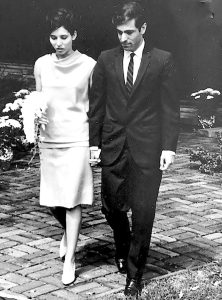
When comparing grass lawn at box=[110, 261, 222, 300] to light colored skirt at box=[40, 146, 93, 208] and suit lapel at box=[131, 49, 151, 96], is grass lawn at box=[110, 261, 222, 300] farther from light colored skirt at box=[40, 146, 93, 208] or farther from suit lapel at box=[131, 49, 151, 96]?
suit lapel at box=[131, 49, 151, 96]

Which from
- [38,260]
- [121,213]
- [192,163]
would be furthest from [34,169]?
[121,213]

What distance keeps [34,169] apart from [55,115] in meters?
4.15

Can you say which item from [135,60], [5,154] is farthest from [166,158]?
[5,154]

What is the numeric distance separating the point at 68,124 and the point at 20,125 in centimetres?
379

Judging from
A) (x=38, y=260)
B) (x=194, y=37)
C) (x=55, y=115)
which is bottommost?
(x=38, y=260)

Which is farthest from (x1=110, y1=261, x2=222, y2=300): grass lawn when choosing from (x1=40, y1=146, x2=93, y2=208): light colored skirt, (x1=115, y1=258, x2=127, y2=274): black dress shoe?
(x1=40, y1=146, x2=93, y2=208): light colored skirt

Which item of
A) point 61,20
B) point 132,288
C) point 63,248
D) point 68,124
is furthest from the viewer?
point 63,248

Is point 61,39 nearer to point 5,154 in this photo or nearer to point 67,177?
point 67,177

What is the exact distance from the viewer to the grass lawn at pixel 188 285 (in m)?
5.20

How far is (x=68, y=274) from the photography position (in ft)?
18.5

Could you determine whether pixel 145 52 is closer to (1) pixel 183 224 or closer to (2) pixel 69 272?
(2) pixel 69 272

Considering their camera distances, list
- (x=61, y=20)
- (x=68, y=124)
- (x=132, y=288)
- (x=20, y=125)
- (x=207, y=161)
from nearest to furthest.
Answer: (x=132, y=288) → (x=61, y=20) → (x=68, y=124) → (x=20, y=125) → (x=207, y=161)

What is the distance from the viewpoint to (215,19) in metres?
12.9

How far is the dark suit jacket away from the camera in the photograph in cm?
522
